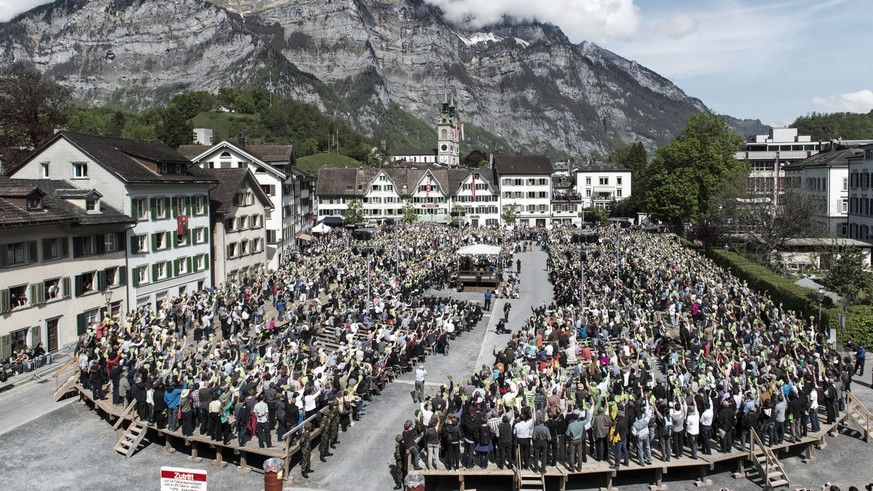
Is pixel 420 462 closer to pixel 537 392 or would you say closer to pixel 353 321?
pixel 537 392

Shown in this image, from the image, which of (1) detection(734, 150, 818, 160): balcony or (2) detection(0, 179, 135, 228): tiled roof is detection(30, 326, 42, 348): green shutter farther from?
(1) detection(734, 150, 818, 160): balcony

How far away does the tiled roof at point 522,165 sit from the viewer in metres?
118

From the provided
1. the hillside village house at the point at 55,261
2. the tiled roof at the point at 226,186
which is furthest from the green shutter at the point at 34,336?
the tiled roof at the point at 226,186

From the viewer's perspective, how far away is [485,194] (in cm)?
11650

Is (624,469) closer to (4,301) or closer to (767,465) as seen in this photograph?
(767,465)

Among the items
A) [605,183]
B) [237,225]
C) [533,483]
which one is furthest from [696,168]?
[533,483]

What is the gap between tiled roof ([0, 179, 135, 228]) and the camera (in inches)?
1384

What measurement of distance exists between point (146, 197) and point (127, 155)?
13.5 feet

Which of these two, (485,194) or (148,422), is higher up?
(485,194)

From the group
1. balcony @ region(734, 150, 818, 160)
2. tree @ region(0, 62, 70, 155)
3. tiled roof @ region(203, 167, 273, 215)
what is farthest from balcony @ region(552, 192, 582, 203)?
tree @ region(0, 62, 70, 155)

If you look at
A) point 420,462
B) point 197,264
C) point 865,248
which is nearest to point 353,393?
point 420,462

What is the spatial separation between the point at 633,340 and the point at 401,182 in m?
91.3

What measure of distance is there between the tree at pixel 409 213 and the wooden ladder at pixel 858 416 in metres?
85.1

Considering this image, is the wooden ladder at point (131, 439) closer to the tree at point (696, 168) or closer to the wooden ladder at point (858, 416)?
the wooden ladder at point (858, 416)
